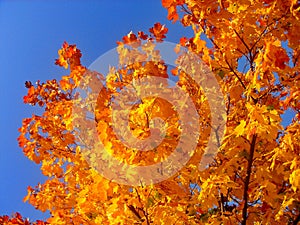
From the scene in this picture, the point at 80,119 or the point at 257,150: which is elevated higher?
the point at 80,119

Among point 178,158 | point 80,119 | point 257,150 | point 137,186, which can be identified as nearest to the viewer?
point 137,186

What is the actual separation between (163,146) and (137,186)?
0.52m

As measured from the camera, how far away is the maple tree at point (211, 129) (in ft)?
12.9

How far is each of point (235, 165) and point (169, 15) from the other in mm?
1983

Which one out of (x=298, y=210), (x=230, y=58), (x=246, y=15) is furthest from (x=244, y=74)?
(x=298, y=210)

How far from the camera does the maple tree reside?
3938 mm

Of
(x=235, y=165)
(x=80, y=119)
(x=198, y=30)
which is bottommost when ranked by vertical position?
(x=235, y=165)

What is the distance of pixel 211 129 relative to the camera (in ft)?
15.1

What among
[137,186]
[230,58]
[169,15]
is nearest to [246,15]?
[230,58]

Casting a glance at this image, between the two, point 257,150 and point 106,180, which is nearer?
point 106,180

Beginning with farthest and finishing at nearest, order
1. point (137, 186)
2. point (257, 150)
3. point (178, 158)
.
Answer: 1. point (257, 150)
2. point (178, 158)
3. point (137, 186)

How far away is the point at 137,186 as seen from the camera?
402 cm

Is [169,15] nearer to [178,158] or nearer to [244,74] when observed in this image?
[244,74]

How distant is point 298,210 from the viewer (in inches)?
177
